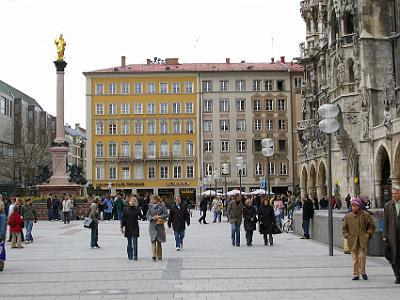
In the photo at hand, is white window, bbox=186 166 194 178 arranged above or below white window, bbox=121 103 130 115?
below

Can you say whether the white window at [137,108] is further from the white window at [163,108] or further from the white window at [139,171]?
the white window at [139,171]

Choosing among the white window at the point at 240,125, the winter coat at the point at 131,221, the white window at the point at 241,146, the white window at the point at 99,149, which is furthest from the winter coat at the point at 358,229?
the white window at the point at 99,149

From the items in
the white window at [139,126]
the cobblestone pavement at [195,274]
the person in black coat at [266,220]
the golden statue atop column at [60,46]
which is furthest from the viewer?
the white window at [139,126]

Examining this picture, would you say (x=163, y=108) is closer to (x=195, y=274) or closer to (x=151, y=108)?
(x=151, y=108)

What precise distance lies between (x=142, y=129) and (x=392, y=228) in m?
74.3

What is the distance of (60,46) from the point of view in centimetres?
4847

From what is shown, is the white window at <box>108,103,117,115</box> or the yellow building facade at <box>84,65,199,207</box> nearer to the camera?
the yellow building facade at <box>84,65,199,207</box>

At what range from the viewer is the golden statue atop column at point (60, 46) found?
47.7 meters

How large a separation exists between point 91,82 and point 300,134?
102ft

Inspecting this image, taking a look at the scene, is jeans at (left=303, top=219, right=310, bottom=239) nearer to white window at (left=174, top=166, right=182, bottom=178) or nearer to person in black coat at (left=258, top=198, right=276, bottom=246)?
person in black coat at (left=258, top=198, right=276, bottom=246)

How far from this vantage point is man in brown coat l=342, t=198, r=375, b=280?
1257cm

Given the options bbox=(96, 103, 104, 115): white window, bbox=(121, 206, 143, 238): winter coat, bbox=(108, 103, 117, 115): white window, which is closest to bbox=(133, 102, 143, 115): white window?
bbox=(108, 103, 117, 115): white window

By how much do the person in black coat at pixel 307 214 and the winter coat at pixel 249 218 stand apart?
2.52 meters

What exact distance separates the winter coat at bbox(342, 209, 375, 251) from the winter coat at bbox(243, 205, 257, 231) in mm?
8143
